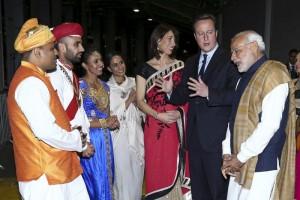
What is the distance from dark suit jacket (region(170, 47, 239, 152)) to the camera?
310cm

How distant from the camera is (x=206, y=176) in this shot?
3.30 meters

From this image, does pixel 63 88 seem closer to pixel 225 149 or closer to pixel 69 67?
pixel 69 67

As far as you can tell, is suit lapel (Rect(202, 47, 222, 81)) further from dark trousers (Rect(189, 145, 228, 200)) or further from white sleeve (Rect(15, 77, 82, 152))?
white sleeve (Rect(15, 77, 82, 152))

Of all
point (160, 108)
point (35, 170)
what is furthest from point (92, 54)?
point (35, 170)

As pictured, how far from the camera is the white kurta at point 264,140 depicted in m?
2.56

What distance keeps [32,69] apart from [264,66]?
55.7 inches

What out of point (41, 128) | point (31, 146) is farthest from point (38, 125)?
point (31, 146)

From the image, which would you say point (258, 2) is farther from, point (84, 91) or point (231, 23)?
point (84, 91)

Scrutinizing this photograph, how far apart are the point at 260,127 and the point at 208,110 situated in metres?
0.69

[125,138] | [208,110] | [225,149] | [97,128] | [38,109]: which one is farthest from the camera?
[125,138]

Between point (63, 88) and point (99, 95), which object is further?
point (99, 95)

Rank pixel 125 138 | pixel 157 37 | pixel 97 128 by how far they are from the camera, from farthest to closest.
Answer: pixel 125 138 → pixel 97 128 → pixel 157 37

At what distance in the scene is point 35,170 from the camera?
8.47 feet

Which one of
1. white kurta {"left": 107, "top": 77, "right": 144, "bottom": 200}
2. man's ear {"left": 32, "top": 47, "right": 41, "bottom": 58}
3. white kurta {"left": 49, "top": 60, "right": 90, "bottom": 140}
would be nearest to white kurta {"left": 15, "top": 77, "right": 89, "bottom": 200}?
man's ear {"left": 32, "top": 47, "right": 41, "bottom": 58}
